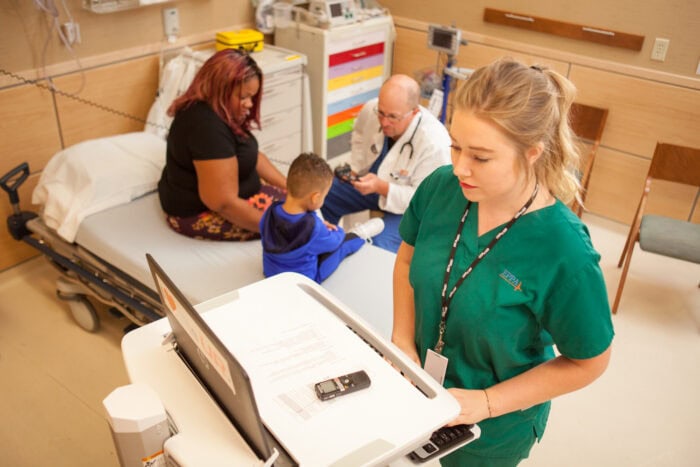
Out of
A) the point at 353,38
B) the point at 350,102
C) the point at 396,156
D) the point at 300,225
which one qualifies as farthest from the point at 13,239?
the point at 353,38

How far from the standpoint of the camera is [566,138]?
4.23 ft

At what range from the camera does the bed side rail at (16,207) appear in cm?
296

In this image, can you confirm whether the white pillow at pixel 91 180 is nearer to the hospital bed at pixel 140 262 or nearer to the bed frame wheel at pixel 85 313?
the hospital bed at pixel 140 262

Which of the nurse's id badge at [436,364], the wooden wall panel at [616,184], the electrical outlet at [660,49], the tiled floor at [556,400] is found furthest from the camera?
the wooden wall panel at [616,184]

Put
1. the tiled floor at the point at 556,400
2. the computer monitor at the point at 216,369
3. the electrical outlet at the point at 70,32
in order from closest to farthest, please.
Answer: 1. the computer monitor at the point at 216,369
2. the tiled floor at the point at 556,400
3. the electrical outlet at the point at 70,32

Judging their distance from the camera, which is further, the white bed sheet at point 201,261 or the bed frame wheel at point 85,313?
the bed frame wheel at point 85,313

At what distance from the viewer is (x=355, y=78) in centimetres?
449

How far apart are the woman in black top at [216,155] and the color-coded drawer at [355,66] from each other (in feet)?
5.00

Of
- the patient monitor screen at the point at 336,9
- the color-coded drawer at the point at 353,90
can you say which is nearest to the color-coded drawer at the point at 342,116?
the color-coded drawer at the point at 353,90

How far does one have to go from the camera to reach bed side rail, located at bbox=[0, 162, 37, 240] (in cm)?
296

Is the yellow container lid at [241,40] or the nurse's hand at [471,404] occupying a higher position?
the yellow container lid at [241,40]

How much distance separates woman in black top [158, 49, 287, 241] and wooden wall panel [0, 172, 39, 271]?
902mm

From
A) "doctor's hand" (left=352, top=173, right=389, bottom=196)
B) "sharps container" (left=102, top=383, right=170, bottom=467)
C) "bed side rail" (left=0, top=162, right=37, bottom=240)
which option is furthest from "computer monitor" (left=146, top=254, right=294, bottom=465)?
"bed side rail" (left=0, top=162, right=37, bottom=240)

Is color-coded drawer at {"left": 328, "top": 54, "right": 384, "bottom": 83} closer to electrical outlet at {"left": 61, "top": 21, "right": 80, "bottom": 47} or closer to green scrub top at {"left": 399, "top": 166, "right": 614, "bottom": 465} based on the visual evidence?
electrical outlet at {"left": 61, "top": 21, "right": 80, "bottom": 47}
